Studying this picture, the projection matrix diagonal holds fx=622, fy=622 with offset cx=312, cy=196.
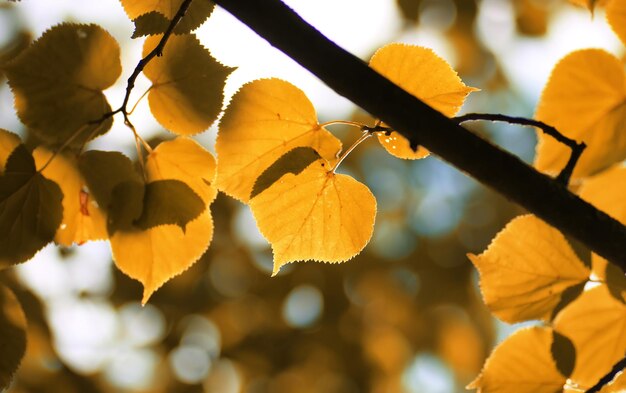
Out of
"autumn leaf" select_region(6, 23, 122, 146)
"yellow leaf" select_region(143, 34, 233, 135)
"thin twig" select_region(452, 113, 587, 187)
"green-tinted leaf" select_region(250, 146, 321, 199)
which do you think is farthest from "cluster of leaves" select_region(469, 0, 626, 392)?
"autumn leaf" select_region(6, 23, 122, 146)

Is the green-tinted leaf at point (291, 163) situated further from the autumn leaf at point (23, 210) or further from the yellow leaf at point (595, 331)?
the yellow leaf at point (595, 331)

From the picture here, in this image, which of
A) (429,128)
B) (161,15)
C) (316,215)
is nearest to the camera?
(429,128)

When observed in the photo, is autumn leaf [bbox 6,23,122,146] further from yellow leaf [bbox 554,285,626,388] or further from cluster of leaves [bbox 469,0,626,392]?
yellow leaf [bbox 554,285,626,388]

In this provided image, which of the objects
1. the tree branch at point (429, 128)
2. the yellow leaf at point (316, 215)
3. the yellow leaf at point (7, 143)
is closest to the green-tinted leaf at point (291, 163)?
the yellow leaf at point (316, 215)

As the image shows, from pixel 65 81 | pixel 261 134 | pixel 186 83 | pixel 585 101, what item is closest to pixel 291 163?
pixel 261 134

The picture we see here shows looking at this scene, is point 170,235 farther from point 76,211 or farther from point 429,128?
point 429,128

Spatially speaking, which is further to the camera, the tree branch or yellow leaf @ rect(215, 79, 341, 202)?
yellow leaf @ rect(215, 79, 341, 202)

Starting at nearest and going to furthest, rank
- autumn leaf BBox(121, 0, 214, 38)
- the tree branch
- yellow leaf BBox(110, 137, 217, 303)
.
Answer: the tree branch < autumn leaf BBox(121, 0, 214, 38) < yellow leaf BBox(110, 137, 217, 303)

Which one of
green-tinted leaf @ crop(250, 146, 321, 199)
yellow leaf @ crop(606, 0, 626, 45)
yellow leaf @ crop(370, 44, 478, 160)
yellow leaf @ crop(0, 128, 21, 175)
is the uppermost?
yellow leaf @ crop(606, 0, 626, 45)
